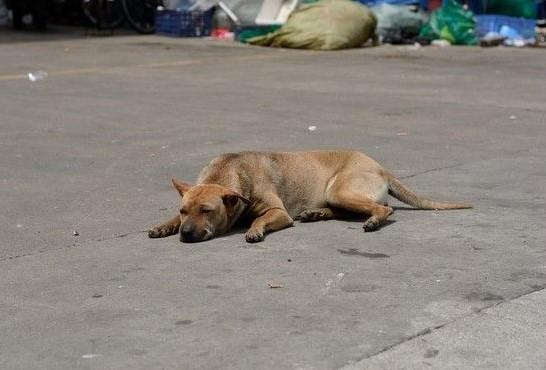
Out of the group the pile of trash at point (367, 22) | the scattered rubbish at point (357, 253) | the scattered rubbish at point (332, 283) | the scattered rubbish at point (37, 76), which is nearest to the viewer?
the scattered rubbish at point (332, 283)

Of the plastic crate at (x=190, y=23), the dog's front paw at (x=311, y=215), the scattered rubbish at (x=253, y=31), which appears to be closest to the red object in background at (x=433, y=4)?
the scattered rubbish at (x=253, y=31)

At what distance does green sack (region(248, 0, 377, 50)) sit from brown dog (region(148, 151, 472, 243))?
40.2 ft

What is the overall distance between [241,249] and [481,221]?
1.66 meters

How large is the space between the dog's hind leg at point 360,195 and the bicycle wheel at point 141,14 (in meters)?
16.9

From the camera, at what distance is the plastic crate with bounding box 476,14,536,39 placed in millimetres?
21000

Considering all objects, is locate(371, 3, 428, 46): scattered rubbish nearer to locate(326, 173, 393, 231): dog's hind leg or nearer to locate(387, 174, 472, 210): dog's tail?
locate(387, 174, 472, 210): dog's tail

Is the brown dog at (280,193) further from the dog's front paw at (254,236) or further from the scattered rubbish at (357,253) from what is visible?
the scattered rubbish at (357,253)

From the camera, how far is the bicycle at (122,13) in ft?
77.4

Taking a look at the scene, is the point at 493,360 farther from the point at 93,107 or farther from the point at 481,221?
the point at 93,107

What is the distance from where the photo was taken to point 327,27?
64.7ft

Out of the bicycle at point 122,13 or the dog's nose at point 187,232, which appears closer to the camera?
the dog's nose at point 187,232

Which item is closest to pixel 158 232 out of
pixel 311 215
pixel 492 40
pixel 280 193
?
pixel 280 193

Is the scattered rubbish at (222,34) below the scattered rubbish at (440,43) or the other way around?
below

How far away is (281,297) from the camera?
5.58 m
